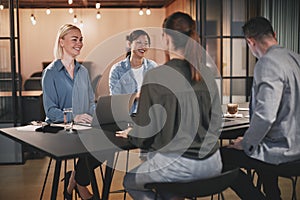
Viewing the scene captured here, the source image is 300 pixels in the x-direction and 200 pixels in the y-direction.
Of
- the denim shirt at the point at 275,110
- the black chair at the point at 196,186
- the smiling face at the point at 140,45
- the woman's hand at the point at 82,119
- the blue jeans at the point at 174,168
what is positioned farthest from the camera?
the smiling face at the point at 140,45

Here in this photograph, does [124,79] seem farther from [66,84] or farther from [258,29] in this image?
[258,29]

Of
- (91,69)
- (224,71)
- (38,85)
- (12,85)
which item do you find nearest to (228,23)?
(224,71)

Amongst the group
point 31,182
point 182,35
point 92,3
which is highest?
point 92,3

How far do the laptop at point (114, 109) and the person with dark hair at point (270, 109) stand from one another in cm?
77

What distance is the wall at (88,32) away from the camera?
38.8 ft

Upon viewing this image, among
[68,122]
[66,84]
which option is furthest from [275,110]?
[66,84]

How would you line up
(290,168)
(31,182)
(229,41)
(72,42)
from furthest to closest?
(229,41) < (31,182) < (72,42) < (290,168)

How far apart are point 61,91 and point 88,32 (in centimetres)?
891

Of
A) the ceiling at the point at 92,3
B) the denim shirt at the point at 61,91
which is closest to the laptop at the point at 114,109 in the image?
the denim shirt at the point at 61,91

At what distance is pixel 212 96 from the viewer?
234 centimetres

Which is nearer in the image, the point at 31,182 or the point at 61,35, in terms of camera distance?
the point at 61,35

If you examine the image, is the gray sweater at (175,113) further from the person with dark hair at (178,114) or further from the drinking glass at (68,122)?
the drinking glass at (68,122)

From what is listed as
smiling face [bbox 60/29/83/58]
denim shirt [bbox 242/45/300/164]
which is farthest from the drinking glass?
denim shirt [bbox 242/45/300/164]

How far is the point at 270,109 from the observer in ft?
8.47
